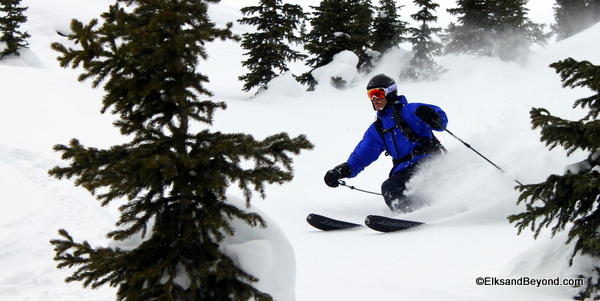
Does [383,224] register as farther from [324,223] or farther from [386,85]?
[386,85]

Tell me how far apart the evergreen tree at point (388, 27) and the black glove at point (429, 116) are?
53.8 feet

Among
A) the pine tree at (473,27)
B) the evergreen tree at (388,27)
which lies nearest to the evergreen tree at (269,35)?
the evergreen tree at (388,27)

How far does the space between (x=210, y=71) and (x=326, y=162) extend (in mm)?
25037

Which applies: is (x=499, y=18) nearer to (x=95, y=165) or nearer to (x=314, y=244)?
(x=314, y=244)

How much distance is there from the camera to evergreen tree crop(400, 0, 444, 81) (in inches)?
817

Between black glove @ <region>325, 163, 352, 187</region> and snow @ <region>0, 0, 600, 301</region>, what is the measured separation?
79 centimetres

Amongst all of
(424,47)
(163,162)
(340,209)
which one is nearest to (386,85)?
(340,209)

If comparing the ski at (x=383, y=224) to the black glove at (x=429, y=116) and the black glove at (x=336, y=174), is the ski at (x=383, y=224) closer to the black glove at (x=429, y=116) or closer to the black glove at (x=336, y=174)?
the black glove at (x=336, y=174)

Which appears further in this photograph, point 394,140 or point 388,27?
point 388,27

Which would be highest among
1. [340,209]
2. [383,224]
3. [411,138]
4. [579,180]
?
[411,138]

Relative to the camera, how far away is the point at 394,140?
729cm

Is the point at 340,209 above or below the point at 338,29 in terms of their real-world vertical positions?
below

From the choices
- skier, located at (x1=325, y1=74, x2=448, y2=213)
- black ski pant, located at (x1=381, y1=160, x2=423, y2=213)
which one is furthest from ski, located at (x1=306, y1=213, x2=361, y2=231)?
black ski pant, located at (x1=381, y1=160, x2=423, y2=213)

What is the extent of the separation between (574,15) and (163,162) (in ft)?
116
